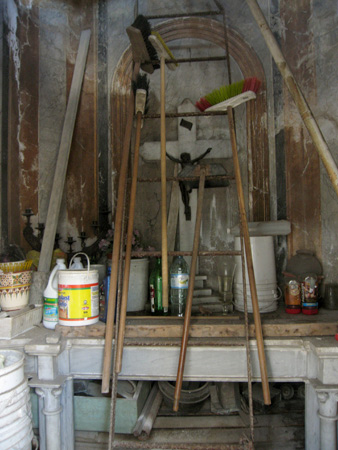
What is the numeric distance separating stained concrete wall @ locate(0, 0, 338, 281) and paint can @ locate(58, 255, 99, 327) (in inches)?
41.0

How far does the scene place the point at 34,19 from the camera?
3078mm

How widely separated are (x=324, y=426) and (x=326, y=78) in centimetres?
239

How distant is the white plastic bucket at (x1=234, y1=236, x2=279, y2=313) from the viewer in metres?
2.40

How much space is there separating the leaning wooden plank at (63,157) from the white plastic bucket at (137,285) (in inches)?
24.3

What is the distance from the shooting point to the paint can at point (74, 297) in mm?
2082

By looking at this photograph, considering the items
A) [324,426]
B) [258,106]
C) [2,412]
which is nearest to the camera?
[2,412]

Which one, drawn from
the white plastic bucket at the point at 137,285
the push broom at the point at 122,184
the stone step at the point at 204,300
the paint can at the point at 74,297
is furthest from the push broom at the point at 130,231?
the stone step at the point at 204,300

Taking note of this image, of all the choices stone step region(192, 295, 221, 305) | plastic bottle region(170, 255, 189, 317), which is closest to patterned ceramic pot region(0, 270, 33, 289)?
plastic bottle region(170, 255, 189, 317)

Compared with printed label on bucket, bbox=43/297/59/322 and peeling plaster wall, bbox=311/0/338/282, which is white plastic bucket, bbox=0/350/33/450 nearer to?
printed label on bucket, bbox=43/297/59/322

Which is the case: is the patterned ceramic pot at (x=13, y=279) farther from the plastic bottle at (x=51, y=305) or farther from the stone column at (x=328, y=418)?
the stone column at (x=328, y=418)

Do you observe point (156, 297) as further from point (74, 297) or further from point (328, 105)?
point (328, 105)

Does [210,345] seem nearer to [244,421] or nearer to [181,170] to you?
[244,421]

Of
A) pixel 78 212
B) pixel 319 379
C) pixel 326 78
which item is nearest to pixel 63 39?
pixel 78 212

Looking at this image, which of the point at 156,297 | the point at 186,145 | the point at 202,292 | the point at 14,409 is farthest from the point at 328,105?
the point at 14,409
